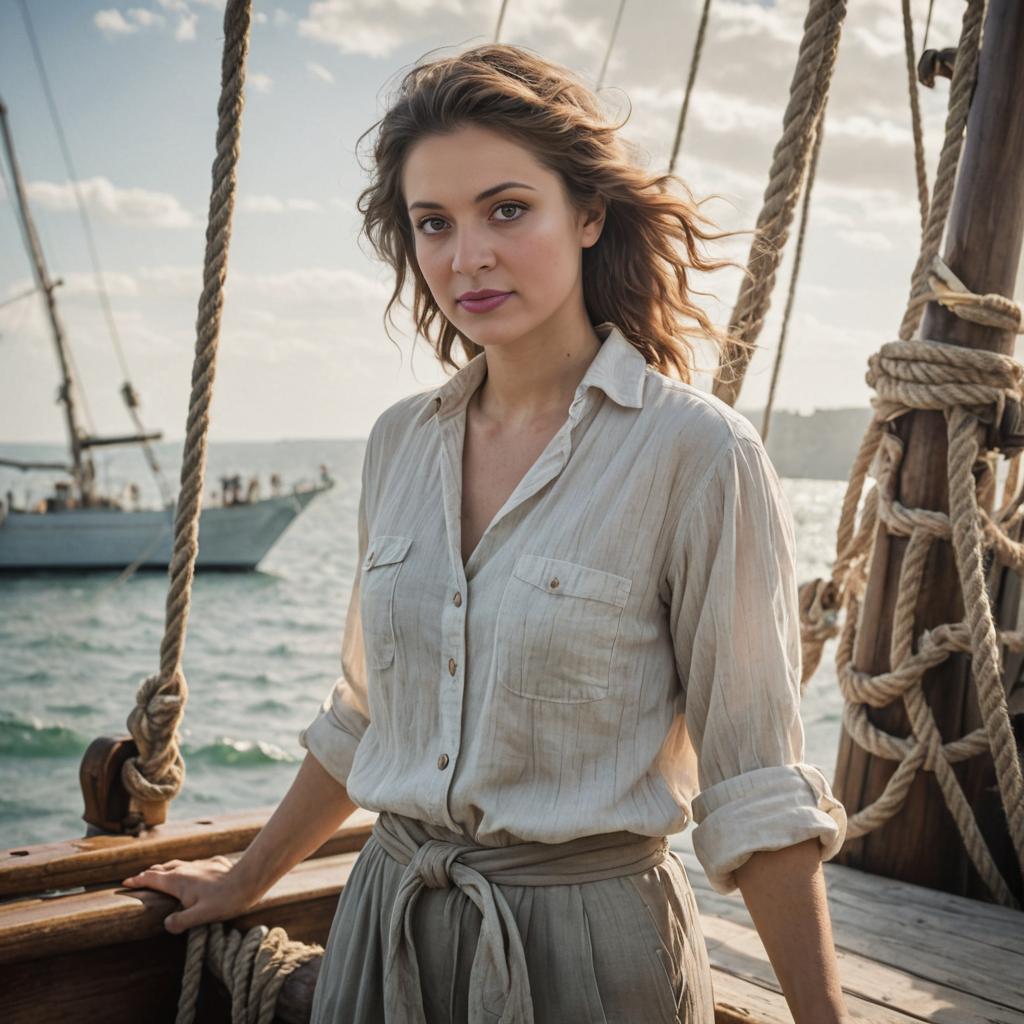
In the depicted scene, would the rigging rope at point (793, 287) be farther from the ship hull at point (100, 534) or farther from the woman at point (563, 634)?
the ship hull at point (100, 534)

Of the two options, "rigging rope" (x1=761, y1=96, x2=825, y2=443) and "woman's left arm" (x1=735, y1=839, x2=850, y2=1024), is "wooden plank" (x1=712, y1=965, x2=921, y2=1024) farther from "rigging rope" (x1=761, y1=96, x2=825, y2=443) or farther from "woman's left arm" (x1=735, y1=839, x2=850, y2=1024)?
"rigging rope" (x1=761, y1=96, x2=825, y2=443)

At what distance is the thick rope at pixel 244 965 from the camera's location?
1.55 metres

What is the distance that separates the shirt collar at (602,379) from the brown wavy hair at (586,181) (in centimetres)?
7

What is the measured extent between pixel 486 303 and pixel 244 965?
39.5 inches

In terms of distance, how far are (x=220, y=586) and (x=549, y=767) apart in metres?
27.7

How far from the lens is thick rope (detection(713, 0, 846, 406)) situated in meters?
1.64

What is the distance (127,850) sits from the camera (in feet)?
5.58

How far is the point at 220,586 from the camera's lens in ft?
91.1

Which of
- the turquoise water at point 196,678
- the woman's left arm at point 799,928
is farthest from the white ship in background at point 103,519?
the woman's left arm at point 799,928

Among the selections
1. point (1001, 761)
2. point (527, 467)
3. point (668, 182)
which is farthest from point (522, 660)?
point (1001, 761)

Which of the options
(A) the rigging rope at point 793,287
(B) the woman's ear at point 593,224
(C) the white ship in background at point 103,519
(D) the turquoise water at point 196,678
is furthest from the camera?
(C) the white ship in background at point 103,519

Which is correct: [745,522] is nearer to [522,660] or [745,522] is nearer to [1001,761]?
[522,660]

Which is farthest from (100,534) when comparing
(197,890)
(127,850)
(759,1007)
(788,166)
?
(759,1007)

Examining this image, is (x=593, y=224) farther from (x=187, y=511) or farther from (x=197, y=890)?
(x=197, y=890)
